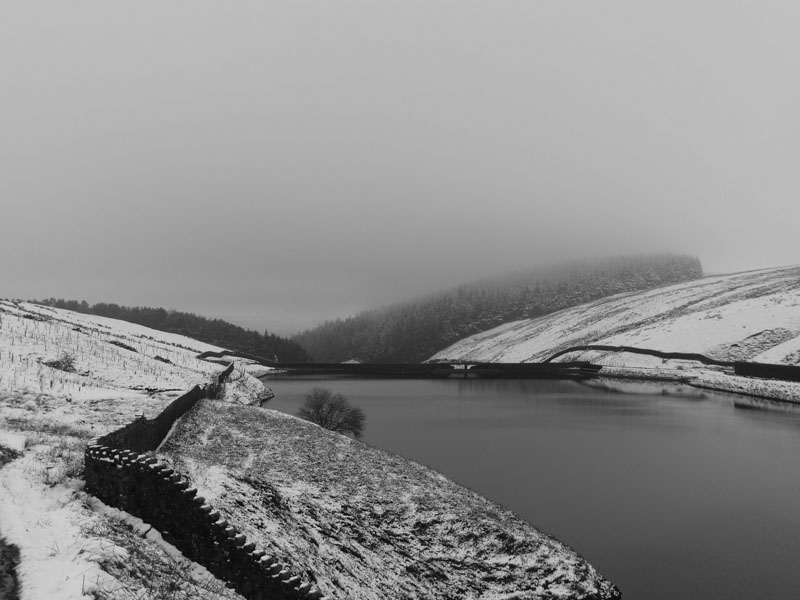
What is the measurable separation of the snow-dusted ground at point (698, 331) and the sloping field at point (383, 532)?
236ft

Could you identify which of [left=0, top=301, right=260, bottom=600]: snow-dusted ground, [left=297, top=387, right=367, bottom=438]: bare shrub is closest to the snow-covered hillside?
[left=0, top=301, right=260, bottom=600]: snow-dusted ground

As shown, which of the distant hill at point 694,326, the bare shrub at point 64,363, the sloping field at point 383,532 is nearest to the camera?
the sloping field at point 383,532

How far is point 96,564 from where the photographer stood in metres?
9.62

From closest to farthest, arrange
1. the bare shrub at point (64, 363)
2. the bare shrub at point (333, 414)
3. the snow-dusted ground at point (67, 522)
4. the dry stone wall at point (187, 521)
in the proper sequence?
the snow-dusted ground at point (67, 522) → the dry stone wall at point (187, 521) → the bare shrub at point (64, 363) → the bare shrub at point (333, 414)

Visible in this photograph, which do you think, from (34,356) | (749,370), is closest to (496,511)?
(34,356)

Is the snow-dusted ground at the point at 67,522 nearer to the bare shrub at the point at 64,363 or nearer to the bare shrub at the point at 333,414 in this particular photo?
the bare shrub at the point at 64,363

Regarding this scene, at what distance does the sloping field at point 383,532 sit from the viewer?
682 inches

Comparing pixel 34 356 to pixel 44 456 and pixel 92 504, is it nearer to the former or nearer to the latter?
pixel 44 456

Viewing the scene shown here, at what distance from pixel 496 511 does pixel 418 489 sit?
4.00 metres

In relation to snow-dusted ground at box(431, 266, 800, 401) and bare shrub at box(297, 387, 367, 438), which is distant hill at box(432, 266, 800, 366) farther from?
bare shrub at box(297, 387, 367, 438)

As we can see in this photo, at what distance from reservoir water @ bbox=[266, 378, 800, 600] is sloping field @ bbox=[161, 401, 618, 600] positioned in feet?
9.69

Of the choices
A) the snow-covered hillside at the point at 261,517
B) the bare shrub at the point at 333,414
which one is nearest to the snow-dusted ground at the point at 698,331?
the bare shrub at the point at 333,414

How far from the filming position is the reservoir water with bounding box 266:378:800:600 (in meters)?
20.2

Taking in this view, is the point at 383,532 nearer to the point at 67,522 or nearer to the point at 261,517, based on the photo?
the point at 261,517
